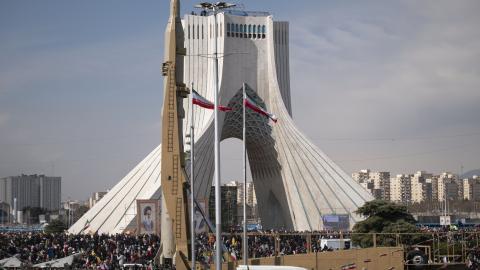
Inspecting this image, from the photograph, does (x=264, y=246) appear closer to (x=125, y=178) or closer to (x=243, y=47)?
(x=125, y=178)

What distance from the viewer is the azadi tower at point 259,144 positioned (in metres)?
A: 56.1

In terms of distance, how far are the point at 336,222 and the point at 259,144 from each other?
16.5 m

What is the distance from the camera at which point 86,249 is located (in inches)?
1444

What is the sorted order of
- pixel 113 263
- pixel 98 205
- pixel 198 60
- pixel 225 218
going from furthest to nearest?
pixel 225 218, pixel 198 60, pixel 98 205, pixel 113 263

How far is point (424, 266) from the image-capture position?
22.7 metres

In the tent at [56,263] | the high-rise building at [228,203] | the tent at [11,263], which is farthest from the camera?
the high-rise building at [228,203]

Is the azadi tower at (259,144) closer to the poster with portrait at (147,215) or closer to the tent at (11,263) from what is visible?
the poster with portrait at (147,215)

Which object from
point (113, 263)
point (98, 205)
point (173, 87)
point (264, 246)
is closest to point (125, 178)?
point (98, 205)

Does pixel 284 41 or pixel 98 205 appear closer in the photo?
pixel 98 205

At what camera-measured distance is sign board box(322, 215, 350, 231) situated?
Result: 50875 mm

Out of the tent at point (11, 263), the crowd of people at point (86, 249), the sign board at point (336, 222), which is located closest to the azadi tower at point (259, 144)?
the sign board at point (336, 222)

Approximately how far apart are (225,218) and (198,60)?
25944 mm

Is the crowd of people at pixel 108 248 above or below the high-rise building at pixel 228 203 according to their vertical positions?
below

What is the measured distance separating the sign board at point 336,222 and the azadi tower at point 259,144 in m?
2.64
